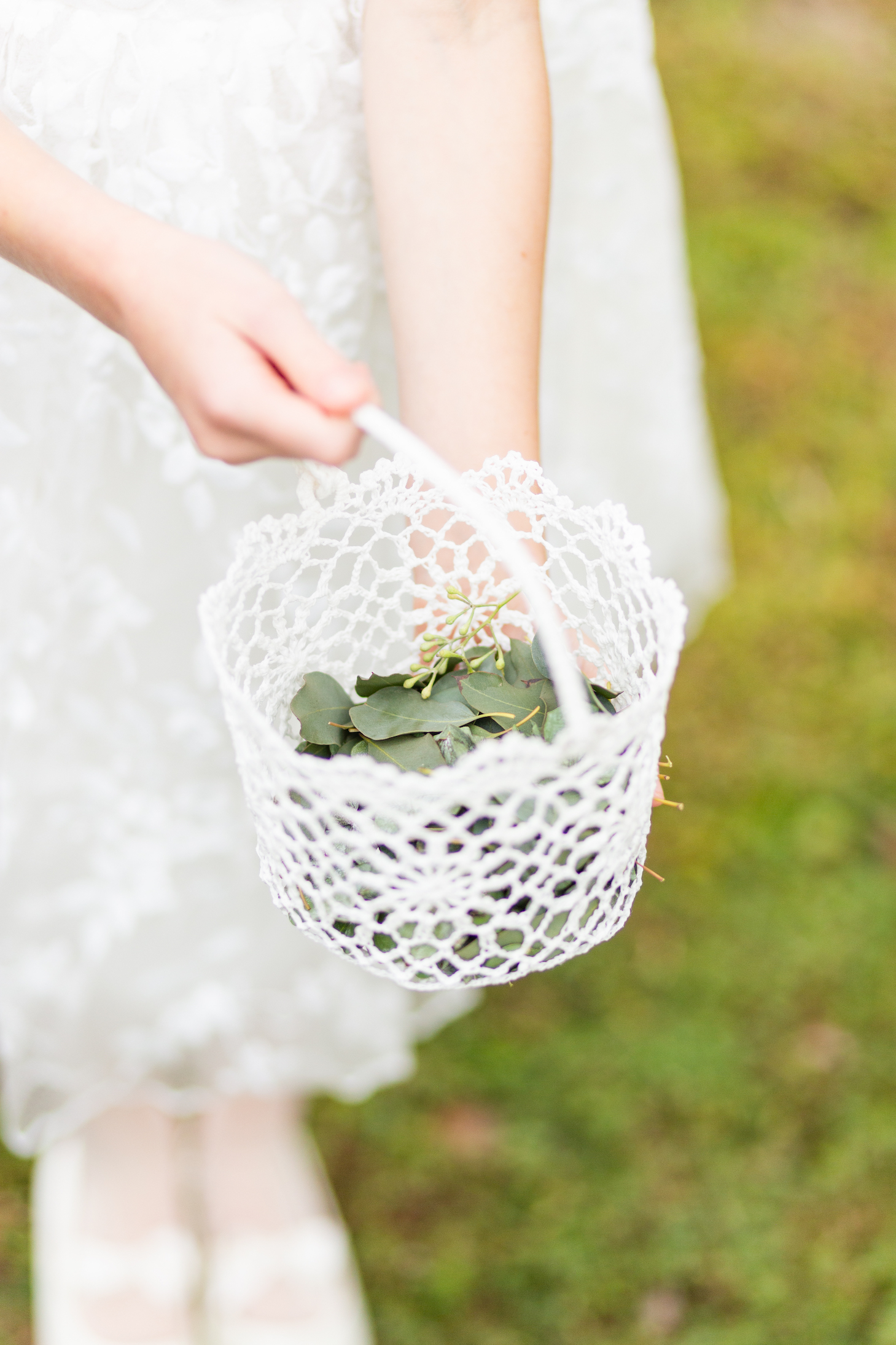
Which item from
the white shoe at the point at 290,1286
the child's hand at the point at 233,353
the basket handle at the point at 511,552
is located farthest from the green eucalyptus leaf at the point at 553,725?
the white shoe at the point at 290,1286

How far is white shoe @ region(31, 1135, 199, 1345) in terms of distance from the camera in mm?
1357

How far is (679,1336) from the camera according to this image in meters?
1.40

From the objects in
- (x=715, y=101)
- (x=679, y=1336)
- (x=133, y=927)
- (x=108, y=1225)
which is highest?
(x=715, y=101)

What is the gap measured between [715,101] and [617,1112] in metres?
2.51

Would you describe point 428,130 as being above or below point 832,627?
above

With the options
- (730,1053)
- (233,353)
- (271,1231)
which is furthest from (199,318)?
(730,1053)

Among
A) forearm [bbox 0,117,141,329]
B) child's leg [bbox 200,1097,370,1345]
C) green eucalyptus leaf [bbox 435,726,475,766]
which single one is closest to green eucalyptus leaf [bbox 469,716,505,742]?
green eucalyptus leaf [bbox 435,726,475,766]

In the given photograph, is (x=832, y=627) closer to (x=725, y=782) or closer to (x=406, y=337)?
(x=725, y=782)

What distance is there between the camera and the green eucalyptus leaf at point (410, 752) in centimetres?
72

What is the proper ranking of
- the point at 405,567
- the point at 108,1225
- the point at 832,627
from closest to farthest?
the point at 405,567, the point at 108,1225, the point at 832,627

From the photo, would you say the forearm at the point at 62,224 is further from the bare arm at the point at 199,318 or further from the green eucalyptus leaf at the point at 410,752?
the green eucalyptus leaf at the point at 410,752

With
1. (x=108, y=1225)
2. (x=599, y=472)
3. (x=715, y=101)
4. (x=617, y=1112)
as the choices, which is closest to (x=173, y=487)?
(x=599, y=472)

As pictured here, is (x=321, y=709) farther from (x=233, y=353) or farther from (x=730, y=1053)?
(x=730, y=1053)

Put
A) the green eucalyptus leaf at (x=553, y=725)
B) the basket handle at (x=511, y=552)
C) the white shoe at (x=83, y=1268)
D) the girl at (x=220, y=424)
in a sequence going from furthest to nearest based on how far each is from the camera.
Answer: the white shoe at (x=83, y=1268) < the girl at (x=220, y=424) < the green eucalyptus leaf at (x=553, y=725) < the basket handle at (x=511, y=552)
